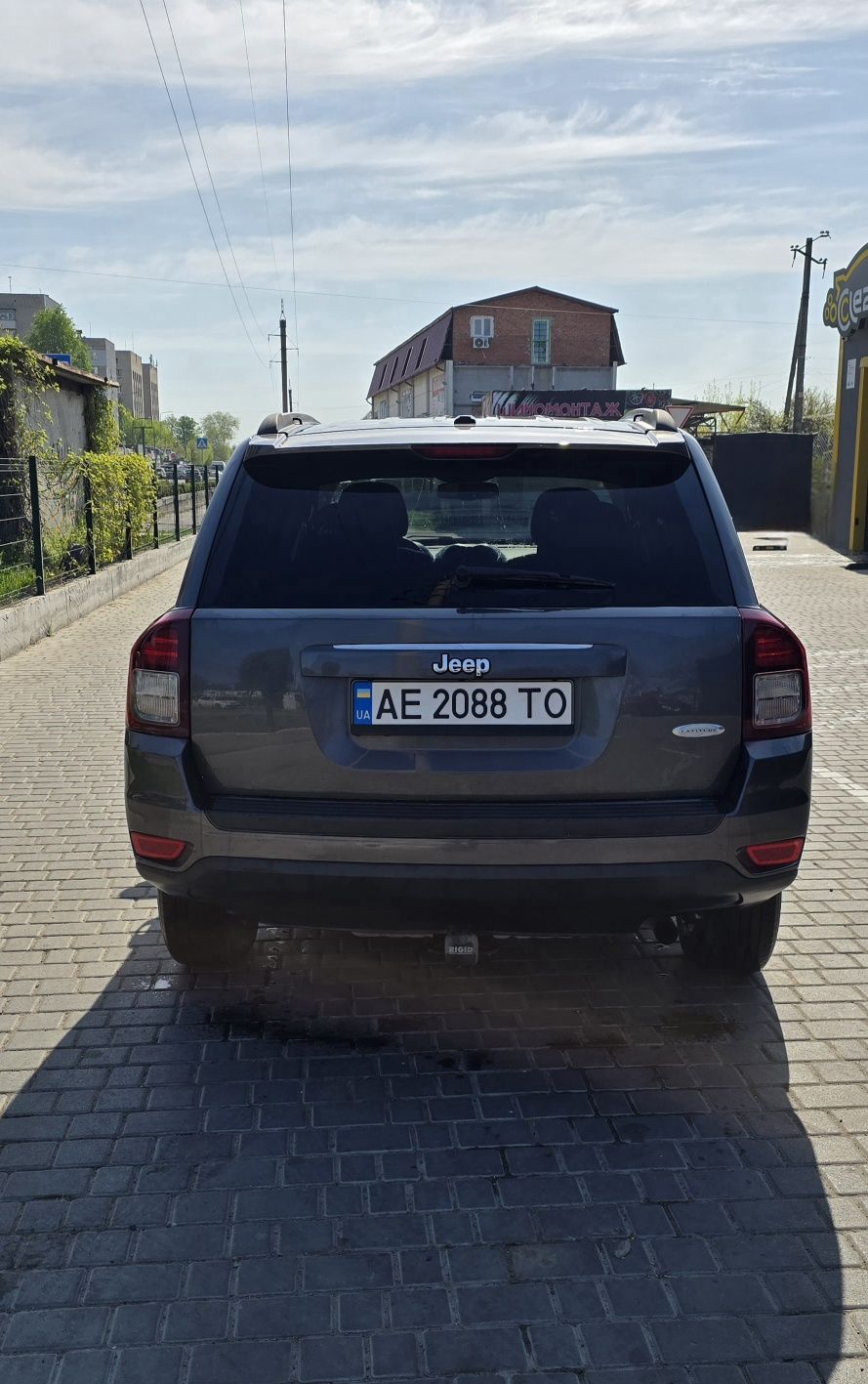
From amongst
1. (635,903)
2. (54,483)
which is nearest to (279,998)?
(635,903)

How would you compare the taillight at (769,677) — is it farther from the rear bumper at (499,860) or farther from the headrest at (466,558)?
the headrest at (466,558)

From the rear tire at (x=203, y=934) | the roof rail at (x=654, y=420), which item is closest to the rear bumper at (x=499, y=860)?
the rear tire at (x=203, y=934)

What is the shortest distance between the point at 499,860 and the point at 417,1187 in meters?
0.82

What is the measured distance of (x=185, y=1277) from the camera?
2650mm

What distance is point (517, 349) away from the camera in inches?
2739

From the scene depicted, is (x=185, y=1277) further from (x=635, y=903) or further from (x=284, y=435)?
(x=284, y=435)

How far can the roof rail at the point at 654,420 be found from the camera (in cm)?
385

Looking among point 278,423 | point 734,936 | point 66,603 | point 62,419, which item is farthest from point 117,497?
point 734,936

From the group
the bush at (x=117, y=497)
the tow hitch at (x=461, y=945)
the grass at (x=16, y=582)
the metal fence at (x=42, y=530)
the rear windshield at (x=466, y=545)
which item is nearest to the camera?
the rear windshield at (x=466, y=545)

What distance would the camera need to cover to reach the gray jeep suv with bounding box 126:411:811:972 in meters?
3.21

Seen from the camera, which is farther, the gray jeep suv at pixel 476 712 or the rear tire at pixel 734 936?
the rear tire at pixel 734 936

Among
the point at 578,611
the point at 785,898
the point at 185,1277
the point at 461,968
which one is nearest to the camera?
the point at 185,1277

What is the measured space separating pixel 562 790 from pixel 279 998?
1.39m

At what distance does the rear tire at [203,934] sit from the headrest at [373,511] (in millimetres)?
1231
